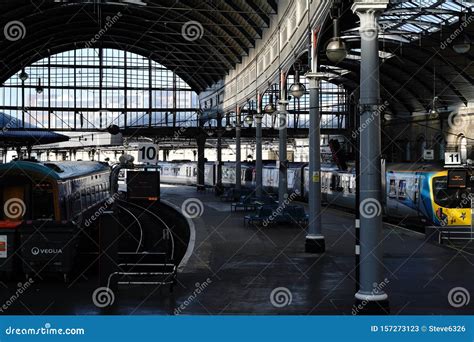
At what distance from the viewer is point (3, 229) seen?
14.4m

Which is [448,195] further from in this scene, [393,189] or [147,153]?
[147,153]

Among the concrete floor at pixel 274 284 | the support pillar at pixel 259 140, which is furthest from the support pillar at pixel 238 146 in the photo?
the concrete floor at pixel 274 284

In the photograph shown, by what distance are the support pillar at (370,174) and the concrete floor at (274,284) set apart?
0.52 m

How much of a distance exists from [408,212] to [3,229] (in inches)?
698

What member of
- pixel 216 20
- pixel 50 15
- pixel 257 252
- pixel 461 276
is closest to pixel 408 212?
pixel 257 252

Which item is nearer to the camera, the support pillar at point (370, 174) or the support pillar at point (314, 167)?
the support pillar at point (370, 174)
